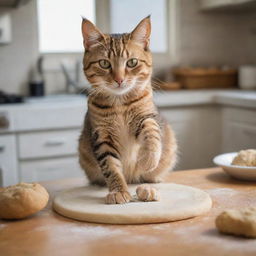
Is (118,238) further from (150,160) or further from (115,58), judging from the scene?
(115,58)

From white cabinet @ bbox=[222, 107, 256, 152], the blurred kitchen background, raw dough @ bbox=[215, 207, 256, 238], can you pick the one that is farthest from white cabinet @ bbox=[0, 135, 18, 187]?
raw dough @ bbox=[215, 207, 256, 238]

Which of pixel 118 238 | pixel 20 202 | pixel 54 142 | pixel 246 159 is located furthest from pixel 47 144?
pixel 118 238

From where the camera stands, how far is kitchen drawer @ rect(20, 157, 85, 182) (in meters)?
2.54

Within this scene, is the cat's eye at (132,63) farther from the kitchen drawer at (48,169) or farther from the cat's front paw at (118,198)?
the kitchen drawer at (48,169)

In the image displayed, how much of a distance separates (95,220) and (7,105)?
173cm

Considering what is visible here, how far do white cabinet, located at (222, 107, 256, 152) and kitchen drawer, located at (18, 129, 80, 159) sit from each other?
99 cm

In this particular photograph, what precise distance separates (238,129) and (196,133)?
1.08 ft

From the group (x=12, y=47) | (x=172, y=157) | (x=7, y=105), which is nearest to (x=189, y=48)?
(x=12, y=47)

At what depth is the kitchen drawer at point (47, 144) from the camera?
252 centimetres

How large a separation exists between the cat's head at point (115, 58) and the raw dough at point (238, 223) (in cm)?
48

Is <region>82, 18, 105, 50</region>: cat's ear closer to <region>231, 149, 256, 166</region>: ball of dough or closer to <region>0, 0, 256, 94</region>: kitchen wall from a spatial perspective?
<region>231, 149, 256, 166</region>: ball of dough

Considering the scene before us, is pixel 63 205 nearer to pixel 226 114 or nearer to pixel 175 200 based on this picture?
pixel 175 200

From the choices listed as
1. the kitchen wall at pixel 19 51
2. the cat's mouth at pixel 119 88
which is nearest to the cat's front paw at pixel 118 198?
the cat's mouth at pixel 119 88

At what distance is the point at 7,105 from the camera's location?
256 cm
